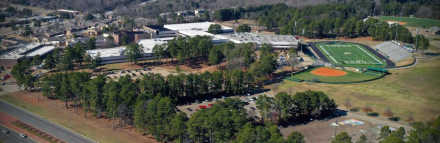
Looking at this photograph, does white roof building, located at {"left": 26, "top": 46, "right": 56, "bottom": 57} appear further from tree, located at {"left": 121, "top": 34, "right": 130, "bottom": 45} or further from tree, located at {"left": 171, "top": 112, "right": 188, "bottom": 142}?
tree, located at {"left": 171, "top": 112, "right": 188, "bottom": 142}

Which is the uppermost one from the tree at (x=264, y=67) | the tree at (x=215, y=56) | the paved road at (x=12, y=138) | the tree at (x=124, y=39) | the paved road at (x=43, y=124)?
the tree at (x=124, y=39)

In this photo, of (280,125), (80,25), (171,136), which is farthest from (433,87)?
(80,25)

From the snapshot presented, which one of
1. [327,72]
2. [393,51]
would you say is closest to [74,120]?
[327,72]

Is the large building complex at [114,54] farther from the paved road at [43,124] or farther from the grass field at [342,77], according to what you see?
the grass field at [342,77]

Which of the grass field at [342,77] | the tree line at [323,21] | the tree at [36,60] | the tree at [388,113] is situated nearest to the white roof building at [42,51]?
the tree at [36,60]

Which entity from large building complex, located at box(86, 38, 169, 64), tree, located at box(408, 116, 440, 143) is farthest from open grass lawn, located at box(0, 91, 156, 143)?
tree, located at box(408, 116, 440, 143)
